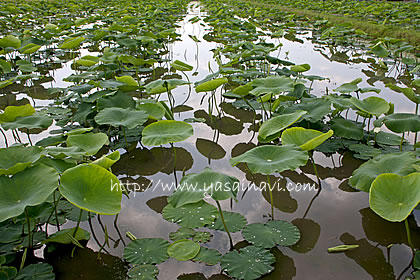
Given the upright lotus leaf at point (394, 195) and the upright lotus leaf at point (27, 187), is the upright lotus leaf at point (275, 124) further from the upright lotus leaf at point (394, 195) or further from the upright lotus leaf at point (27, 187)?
the upright lotus leaf at point (27, 187)

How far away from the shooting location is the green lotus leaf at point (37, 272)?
1.56 m

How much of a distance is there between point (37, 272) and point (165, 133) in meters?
1.08

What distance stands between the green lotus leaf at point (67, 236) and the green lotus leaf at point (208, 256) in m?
0.60

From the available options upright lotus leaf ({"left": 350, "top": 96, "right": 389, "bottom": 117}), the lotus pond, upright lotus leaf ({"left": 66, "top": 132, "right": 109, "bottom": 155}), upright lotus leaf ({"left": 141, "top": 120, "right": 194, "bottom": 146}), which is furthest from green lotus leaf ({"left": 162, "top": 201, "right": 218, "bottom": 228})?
upright lotus leaf ({"left": 350, "top": 96, "right": 389, "bottom": 117})

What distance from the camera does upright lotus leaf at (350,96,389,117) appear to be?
8.50 ft

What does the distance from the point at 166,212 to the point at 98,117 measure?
2.94 ft

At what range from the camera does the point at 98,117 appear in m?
2.47

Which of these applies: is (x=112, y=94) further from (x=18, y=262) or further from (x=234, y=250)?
(x=234, y=250)

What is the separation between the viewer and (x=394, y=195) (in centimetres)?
160

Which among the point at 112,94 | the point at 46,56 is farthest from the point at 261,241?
the point at 46,56

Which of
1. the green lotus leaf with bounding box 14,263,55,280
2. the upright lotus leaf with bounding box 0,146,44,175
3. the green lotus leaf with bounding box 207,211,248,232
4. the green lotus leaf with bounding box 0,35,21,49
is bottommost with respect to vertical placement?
the green lotus leaf with bounding box 207,211,248,232

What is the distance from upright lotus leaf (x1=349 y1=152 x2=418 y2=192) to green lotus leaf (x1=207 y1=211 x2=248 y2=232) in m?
0.65

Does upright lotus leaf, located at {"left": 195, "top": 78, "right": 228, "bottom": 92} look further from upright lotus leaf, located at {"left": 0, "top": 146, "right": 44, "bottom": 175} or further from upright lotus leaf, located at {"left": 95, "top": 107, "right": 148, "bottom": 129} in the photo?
upright lotus leaf, located at {"left": 0, "top": 146, "right": 44, "bottom": 175}

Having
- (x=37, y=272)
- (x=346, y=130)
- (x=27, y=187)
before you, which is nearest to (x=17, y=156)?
(x=27, y=187)
